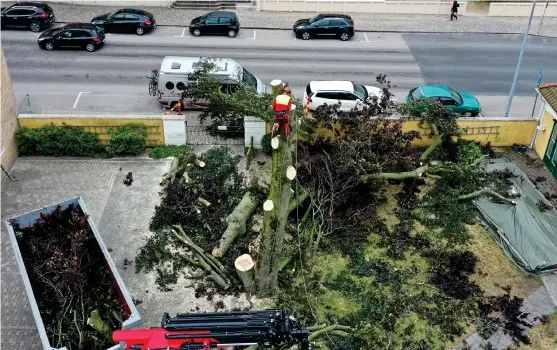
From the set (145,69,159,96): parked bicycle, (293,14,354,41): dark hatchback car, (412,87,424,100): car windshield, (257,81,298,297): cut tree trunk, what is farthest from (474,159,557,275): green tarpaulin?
(293,14,354,41): dark hatchback car

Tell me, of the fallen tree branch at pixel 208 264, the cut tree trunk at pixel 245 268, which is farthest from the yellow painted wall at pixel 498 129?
the fallen tree branch at pixel 208 264

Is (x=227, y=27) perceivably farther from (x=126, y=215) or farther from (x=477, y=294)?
(x=477, y=294)

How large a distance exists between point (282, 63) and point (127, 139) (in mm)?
10317

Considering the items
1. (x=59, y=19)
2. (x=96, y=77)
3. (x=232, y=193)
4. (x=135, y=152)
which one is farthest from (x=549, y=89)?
(x=59, y=19)

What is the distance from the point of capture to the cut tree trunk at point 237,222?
55.8 feet

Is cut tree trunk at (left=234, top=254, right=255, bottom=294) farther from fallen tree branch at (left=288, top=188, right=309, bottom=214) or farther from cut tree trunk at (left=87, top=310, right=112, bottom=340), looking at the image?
cut tree trunk at (left=87, top=310, right=112, bottom=340)

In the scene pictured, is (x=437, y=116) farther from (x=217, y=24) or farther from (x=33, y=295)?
(x=33, y=295)

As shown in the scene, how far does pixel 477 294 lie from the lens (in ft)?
53.8

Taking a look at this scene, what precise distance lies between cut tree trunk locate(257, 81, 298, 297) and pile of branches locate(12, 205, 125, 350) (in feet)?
12.7

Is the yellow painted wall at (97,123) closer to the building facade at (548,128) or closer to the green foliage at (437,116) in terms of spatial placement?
the green foliage at (437,116)

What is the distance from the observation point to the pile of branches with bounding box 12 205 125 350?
13.7 meters

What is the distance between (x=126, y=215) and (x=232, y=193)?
11.3 feet

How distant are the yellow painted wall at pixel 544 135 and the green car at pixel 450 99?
10.2ft

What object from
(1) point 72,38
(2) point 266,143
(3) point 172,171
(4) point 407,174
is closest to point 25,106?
(1) point 72,38
